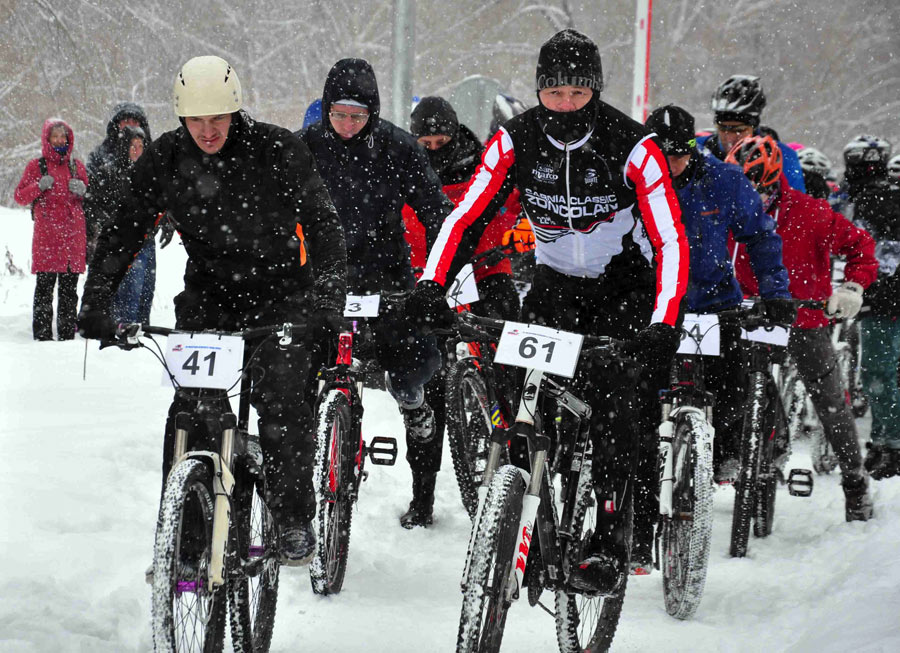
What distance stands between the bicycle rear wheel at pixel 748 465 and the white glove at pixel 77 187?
7.24 m

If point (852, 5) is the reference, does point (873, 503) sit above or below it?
below

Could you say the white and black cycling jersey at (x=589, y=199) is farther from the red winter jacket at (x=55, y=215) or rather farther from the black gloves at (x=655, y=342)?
the red winter jacket at (x=55, y=215)

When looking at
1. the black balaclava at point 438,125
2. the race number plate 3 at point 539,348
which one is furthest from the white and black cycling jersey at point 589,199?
the black balaclava at point 438,125

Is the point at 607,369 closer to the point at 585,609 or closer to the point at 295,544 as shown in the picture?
the point at 585,609

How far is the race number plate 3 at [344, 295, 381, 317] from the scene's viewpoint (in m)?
5.02

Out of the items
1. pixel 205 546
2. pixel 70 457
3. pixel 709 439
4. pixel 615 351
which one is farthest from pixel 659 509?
pixel 70 457

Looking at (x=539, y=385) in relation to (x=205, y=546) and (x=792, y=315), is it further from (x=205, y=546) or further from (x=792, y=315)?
(x=792, y=315)

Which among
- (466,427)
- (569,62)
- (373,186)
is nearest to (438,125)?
(373,186)

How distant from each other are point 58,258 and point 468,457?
5.83 metres

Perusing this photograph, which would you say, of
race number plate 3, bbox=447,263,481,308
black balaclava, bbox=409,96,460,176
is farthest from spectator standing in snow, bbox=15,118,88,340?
race number plate 3, bbox=447,263,481,308

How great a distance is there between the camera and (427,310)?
3.66 m

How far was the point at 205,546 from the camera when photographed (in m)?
3.44

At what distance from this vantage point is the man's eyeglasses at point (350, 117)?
517cm

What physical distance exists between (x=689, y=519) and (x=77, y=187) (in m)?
7.65
